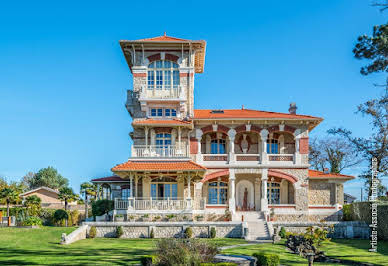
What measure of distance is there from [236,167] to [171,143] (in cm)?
535

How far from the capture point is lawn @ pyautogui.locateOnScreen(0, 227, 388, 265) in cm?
1858

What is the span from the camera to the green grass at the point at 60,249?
18391mm

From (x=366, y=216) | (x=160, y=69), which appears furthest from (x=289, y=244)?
(x=160, y=69)

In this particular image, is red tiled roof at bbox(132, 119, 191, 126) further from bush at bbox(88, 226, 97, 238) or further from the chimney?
the chimney

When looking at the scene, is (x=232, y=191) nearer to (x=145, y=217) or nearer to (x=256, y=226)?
(x=256, y=226)

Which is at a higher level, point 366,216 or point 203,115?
point 203,115

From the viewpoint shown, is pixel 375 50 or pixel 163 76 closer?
pixel 375 50

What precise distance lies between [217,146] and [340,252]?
15.1m

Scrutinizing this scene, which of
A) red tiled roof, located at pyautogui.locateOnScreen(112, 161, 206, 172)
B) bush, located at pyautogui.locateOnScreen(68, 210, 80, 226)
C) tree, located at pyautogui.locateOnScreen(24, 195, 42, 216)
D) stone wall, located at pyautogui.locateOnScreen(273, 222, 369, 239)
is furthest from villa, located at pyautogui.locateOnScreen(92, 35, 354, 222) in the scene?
tree, located at pyautogui.locateOnScreen(24, 195, 42, 216)

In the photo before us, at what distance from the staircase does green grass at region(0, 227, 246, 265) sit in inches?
73.5

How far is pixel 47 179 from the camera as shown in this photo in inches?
3007

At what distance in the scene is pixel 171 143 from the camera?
109 feet

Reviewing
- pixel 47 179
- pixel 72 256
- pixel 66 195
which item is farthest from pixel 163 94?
pixel 47 179

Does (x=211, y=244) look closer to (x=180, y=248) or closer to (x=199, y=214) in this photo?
(x=180, y=248)
